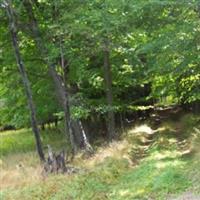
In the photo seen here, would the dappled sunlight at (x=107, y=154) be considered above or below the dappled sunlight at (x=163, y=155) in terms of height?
above

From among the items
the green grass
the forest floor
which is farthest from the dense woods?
the green grass

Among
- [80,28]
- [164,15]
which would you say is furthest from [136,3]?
[80,28]

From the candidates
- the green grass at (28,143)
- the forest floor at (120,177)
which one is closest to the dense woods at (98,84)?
the forest floor at (120,177)

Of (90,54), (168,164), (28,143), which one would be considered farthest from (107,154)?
(28,143)

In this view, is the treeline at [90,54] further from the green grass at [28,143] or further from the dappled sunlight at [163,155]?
the dappled sunlight at [163,155]

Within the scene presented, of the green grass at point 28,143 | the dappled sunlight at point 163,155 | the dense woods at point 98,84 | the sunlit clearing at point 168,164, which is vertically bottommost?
the green grass at point 28,143

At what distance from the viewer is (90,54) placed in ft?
65.9

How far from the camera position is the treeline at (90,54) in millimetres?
14984

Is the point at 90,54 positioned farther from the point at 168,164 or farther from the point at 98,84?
the point at 168,164

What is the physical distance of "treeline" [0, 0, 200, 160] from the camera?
49.2ft

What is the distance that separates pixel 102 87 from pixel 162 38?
8.31m

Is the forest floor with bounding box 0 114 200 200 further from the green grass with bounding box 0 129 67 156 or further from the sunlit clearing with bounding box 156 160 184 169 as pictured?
the green grass with bounding box 0 129 67 156

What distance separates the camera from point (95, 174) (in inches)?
545

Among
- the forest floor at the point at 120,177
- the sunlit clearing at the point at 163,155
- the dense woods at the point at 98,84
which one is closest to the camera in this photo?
the forest floor at the point at 120,177
